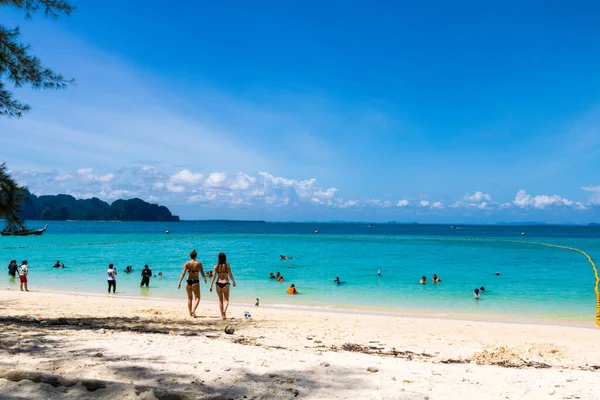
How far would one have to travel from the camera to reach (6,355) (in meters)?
5.64

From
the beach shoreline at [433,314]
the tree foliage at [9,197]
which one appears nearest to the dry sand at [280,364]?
the tree foliage at [9,197]

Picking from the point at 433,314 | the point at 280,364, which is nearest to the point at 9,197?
the point at 280,364

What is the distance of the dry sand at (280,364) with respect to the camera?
4480 mm

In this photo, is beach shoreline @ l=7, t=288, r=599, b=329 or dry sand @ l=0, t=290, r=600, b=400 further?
beach shoreline @ l=7, t=288, r=599, b=329

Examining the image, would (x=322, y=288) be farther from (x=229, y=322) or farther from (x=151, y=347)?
(x=151, y=347)

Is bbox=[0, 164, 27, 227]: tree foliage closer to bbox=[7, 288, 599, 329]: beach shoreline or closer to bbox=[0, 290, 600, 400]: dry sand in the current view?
bbox=[0, 290, 600, 400]: dry sand

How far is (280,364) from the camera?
5.84 metres

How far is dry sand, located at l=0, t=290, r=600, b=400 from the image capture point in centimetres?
448

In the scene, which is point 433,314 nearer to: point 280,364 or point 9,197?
point 280,364

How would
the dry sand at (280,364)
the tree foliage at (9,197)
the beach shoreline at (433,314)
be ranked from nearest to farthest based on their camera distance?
the dry sand at (280,364) → the tree foliage at (9,197) → the beach shoreline at (433,314)

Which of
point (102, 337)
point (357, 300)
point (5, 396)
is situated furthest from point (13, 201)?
point (357, 300)

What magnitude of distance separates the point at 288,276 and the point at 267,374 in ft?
80.3

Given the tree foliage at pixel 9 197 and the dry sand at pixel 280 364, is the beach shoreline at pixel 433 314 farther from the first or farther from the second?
the tree foliage at pixel 9 197

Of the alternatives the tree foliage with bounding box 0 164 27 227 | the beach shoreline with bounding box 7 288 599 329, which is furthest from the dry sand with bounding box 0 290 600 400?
the beach shoreline with bounding box 7 288 599 329
